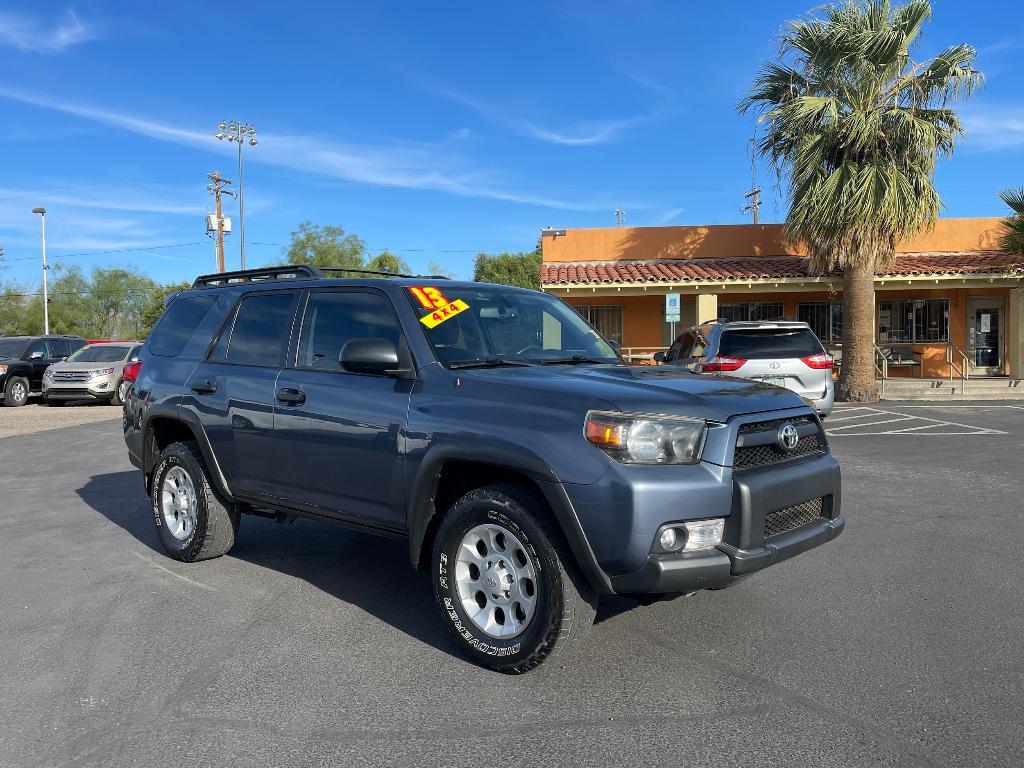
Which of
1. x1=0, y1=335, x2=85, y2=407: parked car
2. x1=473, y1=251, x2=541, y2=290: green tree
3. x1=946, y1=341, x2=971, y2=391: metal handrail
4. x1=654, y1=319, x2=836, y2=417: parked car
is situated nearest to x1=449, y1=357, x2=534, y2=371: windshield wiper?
x1=654, y1=319, x2=836, y2=417: parked car

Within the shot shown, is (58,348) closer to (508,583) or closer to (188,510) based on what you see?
(188,510)

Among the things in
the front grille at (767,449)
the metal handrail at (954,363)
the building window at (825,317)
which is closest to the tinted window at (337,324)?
the front grille at (767,449)

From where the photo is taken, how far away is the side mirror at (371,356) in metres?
4.04

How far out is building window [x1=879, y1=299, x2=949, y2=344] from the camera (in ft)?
76.6

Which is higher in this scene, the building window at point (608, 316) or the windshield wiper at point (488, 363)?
the building window at point (608, 316)

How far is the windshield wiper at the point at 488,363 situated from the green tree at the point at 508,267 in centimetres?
5975

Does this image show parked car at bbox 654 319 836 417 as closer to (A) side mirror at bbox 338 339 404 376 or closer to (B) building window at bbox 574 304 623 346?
(A) side mirror at bbox 338 339 404 376

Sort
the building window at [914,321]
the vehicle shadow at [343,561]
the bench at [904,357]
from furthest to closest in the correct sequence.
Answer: the building window at [914,321]
the bench at [904,357]
the vehicle shadow at [343,561]

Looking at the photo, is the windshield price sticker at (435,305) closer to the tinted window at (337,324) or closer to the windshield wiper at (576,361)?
the tinted window at (337,324)

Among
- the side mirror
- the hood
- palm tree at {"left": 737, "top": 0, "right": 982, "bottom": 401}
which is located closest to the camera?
the hood

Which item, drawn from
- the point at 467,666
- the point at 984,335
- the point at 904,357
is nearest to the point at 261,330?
the point at 467,666

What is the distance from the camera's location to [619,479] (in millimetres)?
3350

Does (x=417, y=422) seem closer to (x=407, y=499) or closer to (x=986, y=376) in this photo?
(x=407, y=499)

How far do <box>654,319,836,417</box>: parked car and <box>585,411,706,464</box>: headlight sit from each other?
25.6ft
